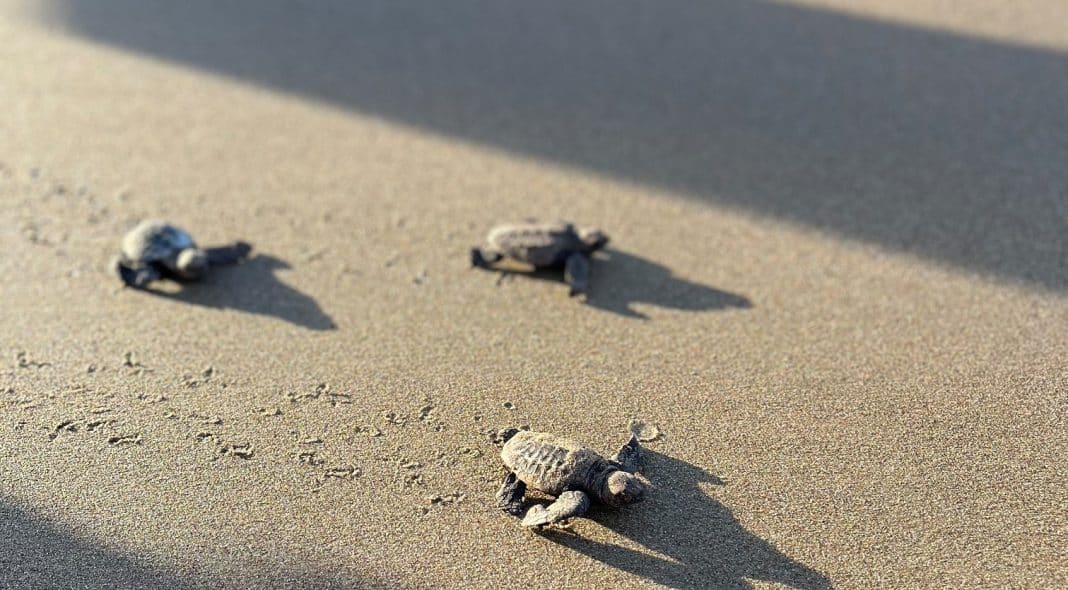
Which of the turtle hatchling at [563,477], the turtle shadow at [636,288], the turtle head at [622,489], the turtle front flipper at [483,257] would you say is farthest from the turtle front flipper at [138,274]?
the turtle head at [622,489]

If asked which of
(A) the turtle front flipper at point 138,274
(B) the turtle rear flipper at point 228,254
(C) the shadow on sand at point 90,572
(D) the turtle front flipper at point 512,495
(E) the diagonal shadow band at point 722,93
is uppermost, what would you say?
(E) the diagonal shadow band at point 722,93

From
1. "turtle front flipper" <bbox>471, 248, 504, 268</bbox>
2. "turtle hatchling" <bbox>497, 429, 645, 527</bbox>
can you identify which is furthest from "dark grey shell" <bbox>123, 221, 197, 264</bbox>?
"turtle hatchling" <bbox>497, 429, 645, 527</bbox>

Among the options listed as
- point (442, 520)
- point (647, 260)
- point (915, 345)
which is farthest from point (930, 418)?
point (442, 520)

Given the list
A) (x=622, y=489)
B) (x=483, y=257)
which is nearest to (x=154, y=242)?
(x=483, y=257)

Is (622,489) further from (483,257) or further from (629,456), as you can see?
(483,257)

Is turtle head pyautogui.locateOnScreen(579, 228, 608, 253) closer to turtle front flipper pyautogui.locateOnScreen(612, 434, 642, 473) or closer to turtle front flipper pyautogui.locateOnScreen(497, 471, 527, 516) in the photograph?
turtle front flipper pyautogui.locateOnScreen(612, 434, 642, 473)

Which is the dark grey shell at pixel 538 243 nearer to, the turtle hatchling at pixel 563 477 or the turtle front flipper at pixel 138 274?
the turtle hatchling at pixel 563 477

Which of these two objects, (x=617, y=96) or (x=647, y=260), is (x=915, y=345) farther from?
(x=617, y=96)
